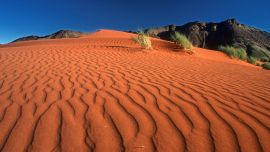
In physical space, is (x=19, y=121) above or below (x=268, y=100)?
above

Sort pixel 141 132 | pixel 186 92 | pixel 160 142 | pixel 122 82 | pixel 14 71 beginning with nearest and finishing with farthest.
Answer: pixel 160 142
pixel 141 132
pixel 186 92
pixel 122 82
pixel 14 71

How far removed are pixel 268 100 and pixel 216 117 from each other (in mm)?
1340

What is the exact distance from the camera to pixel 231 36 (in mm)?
25797

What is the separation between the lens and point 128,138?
228cm

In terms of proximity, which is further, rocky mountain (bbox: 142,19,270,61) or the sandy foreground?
rocky mountain (bbox: 142,19,270,61)

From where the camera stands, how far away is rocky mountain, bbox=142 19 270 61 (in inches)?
800

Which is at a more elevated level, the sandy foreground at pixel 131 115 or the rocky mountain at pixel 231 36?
the sandy foreground at pixel 131 115

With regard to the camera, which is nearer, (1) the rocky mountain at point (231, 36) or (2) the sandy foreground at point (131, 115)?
(2) the sandy foreground at point (131, 115)

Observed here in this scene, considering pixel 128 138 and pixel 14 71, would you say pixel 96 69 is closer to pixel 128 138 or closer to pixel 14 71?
pixel 14 71

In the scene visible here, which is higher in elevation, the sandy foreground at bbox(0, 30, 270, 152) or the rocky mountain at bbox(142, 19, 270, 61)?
the sandy foreground at bbox(0, 30, 270, 152)

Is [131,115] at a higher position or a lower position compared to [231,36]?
higher

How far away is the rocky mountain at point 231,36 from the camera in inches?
800

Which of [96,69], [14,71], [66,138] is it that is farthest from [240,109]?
[14,71]

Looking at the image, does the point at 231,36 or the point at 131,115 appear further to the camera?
the point at 231,36
